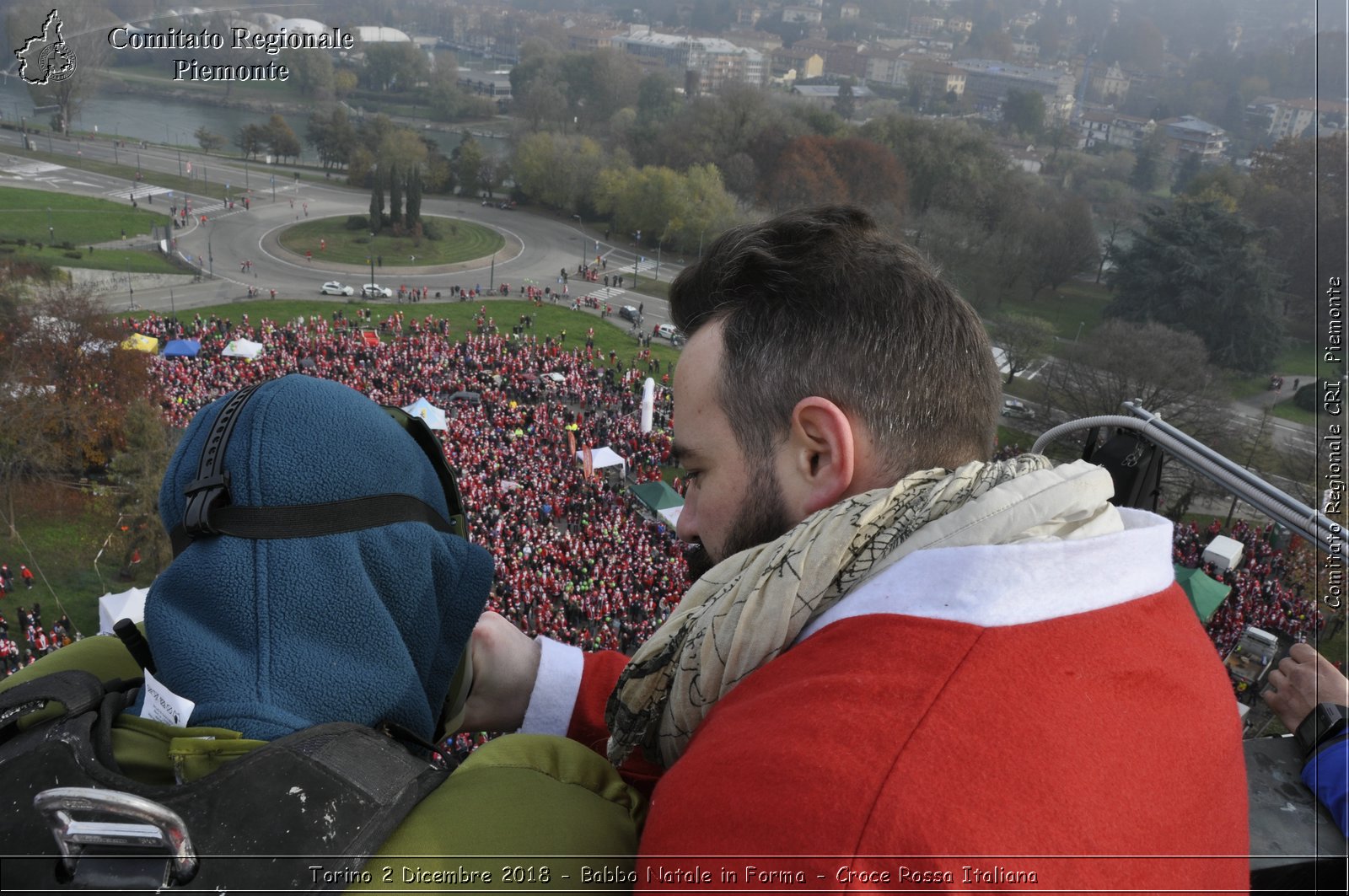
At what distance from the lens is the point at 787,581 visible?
1128 millimetres

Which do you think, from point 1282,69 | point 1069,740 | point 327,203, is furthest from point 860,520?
point 1282,69

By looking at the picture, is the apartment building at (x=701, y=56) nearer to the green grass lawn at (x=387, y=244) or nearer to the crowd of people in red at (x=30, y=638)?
the green grass lawn at (x=387, y=244)

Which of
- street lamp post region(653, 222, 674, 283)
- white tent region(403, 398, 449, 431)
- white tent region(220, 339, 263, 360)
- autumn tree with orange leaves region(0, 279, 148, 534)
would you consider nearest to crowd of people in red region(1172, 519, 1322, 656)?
white tent region(403, 398, 449, 431)

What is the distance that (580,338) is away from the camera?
2903 centimetres

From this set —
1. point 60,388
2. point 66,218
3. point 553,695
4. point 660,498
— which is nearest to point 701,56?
point 66,218

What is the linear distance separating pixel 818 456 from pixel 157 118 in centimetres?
7210

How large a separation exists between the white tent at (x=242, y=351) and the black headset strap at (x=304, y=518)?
2280cm

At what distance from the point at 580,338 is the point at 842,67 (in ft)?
266

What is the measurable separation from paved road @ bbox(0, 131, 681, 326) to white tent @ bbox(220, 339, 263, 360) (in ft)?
30.0

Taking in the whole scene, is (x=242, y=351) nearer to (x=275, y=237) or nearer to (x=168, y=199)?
(x=275, y=237)

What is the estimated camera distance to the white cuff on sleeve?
1.76 meters

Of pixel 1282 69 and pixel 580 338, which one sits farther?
pixel 1282 69

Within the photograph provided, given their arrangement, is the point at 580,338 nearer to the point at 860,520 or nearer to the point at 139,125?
the point at 860,520

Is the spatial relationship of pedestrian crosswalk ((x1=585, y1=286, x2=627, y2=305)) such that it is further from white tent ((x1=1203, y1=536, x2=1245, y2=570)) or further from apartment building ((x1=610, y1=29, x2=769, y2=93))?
apartment building ((x1=610, y1=29, x2=769, y2=93))
